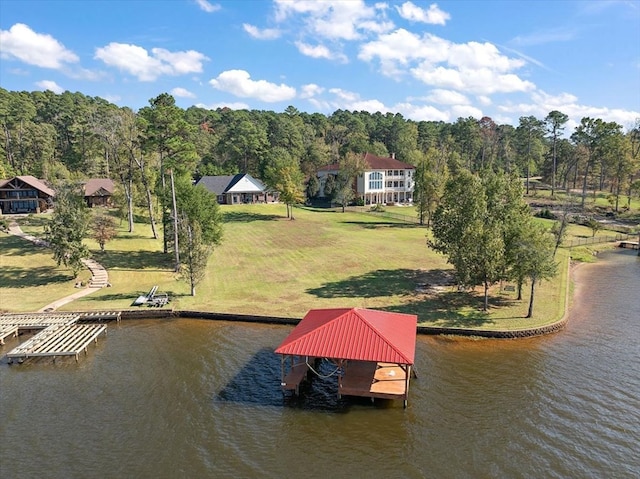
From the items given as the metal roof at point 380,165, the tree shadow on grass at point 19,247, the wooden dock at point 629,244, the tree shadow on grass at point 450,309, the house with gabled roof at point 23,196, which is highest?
the metal roof at point 380,165

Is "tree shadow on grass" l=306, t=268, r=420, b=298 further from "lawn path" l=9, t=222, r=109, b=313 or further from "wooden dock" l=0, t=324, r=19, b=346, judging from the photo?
A: "wooden dock" l=0, t=324, r=19, b=346

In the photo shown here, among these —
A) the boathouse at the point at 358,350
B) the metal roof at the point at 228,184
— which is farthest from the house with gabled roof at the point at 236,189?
the boathouse at the point at 358,350

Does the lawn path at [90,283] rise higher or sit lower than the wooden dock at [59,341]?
higher

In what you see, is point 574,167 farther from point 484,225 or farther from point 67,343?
point 67,343

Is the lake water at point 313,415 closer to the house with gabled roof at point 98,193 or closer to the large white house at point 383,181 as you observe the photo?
the house with gabled roof at point 98,193

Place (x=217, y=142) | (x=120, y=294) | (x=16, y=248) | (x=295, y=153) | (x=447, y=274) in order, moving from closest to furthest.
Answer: (x=120, y=294) < (x=447, y=274) < (x=16, y=248) < (x=295, y=153) < (x=217, y=142)

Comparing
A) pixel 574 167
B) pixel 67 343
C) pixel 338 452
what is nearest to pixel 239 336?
pixel 67 343

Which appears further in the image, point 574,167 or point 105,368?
point 574,167
